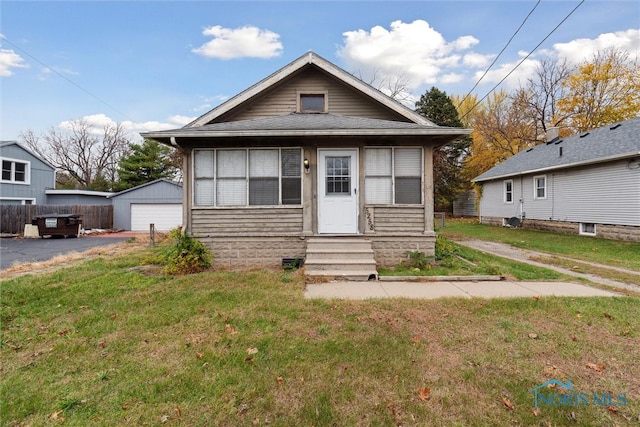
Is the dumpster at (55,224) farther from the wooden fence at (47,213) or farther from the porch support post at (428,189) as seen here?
the porch support post at (428,189)

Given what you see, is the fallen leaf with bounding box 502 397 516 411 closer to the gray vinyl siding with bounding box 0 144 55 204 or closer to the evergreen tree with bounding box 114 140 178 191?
the gray vinyl siding with bounding box 0 144 55 204

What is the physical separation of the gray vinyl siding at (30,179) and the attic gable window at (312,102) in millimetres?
18777

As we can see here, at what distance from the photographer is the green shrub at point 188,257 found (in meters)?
6.26

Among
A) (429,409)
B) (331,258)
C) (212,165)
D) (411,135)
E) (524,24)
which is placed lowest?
(429,409)

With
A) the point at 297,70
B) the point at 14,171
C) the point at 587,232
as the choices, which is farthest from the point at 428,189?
the point at 14,171

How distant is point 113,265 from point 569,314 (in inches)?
354

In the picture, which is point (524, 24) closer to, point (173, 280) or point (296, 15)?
point (296, 15)

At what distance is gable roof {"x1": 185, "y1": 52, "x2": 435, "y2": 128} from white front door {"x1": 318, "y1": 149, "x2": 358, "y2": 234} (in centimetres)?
210

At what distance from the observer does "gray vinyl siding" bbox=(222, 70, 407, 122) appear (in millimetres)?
8422

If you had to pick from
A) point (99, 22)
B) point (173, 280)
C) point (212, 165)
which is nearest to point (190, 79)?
point (99, 22)

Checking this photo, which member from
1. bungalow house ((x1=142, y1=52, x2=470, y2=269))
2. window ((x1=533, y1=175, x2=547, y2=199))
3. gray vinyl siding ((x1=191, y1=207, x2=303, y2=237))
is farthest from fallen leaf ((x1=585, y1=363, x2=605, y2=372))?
window ((x1=533, y1=175, x2=547, y2=199))

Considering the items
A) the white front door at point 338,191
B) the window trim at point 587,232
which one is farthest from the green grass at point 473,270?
the window trim at point 587,232

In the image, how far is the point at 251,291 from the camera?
16.2 feet

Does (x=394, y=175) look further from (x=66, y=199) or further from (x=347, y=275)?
(x=66, y=199)
